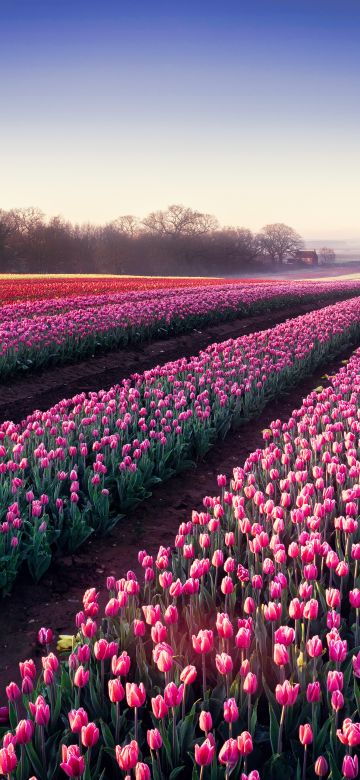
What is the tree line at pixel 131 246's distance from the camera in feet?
222

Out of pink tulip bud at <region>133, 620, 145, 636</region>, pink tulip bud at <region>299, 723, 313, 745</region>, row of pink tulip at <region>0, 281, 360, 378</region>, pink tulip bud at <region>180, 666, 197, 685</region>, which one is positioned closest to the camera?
pink tulip bud at <region>299, 723, 313, 745</region>

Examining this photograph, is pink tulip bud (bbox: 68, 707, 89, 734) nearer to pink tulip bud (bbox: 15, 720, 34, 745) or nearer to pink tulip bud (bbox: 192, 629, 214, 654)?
pink tulip bud (bbox: 15, 720, 34, 745)

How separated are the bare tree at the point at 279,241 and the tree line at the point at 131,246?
125 inches

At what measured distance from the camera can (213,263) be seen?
86.0 meters

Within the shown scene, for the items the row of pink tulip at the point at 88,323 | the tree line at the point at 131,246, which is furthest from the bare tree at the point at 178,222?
the row of pink tulip at the point at 88,323

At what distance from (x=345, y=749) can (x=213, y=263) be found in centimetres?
8601

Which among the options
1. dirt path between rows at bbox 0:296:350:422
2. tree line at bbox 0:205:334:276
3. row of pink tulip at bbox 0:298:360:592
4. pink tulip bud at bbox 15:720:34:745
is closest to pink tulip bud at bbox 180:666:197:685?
pink tulip bud at bbox 15:720:34:745

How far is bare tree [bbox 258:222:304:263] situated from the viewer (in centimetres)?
11125

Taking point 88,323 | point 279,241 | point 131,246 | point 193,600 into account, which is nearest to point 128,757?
point 193,600

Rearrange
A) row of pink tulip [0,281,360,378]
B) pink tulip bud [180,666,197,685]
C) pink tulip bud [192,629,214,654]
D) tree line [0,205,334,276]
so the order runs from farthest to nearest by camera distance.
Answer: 1. tree line [0,205,334,276]
2. row of pink tulip [0,281,360,378]
3. pink tulip bud [192,629,214,654]
4. pink tulip bud [180,666,197,685]

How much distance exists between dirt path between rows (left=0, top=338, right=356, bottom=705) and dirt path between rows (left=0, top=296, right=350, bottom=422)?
10.3 ft

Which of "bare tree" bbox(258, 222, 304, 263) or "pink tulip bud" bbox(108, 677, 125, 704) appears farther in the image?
"bare tree" bbox(258, 222, 304, 263)

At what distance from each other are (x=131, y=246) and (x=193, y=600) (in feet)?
254

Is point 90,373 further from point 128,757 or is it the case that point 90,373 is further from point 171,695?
point 128,757
